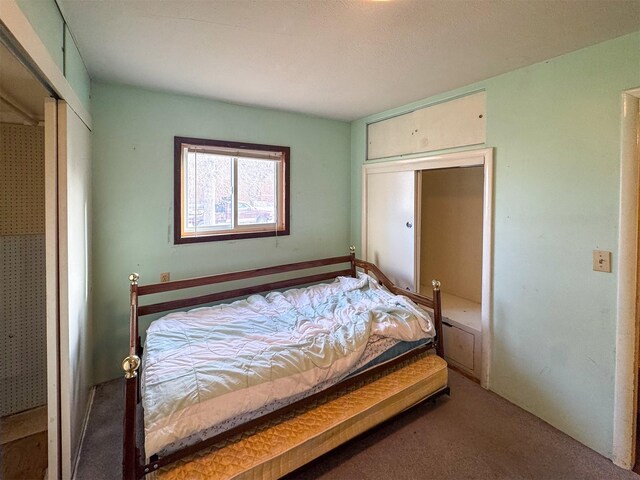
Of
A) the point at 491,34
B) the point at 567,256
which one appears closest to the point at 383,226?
the point at 567,256

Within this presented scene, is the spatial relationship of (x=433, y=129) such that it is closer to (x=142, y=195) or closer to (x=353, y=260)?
(x=353, y=260)

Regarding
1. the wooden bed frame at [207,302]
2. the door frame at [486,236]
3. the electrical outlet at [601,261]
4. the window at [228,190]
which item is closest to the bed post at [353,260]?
the wooden bed frame at [207,302]

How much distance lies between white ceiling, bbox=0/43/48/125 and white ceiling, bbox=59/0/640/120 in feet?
1.45

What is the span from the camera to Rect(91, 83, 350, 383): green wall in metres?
2.40

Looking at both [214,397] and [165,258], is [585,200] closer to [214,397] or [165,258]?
[214,397]

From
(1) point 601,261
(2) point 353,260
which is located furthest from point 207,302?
(1) point 601,261

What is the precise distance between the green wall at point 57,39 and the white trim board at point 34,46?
2.0 inches

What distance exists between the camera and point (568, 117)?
1.91 m

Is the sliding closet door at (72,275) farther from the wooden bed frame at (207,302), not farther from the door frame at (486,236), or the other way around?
the door frame at (486,236)

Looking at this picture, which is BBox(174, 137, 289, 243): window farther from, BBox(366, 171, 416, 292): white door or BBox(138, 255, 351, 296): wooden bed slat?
BBox(366, 171, 416, 292): white door

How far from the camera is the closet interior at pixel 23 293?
5.20 feet

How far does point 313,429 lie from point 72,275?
58.4 inches

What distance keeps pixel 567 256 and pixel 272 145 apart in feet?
8.34

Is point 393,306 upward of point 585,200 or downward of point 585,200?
downward
